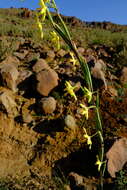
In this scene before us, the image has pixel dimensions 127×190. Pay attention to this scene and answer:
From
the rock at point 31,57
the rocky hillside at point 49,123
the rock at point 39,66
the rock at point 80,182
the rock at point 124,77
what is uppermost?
the rock at point 31,57

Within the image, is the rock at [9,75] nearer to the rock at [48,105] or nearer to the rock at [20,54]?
the rock at [48,105]

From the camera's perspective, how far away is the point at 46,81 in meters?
5.21

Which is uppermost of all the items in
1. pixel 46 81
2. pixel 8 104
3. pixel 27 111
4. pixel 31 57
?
pixel 31 57

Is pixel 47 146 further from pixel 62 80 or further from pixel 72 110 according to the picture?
pixel 62 80

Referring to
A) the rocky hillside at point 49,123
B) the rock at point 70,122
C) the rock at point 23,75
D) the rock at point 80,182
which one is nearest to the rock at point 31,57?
the rocky hillside at point 49,123

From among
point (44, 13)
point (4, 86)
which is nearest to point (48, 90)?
point (4, 86)

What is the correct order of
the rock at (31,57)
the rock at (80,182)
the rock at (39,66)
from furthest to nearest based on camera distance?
the rock at (31,57), the rock at (39,66), the rock at (80,182)

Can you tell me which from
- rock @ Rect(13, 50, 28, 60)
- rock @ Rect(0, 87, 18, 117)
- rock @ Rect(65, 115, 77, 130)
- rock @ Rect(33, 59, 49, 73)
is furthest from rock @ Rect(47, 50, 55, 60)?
rock @ Rect(65, 115, 77, 130)

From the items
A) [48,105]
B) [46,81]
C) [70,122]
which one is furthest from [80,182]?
[46,81]

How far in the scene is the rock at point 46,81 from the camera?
5191 mm

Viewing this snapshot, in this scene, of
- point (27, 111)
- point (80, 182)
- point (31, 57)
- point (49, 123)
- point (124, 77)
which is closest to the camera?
point (80, 182)

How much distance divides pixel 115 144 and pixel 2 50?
356 centimetres

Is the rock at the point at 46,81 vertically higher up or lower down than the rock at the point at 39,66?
lower down

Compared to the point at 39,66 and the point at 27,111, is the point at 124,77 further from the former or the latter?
the point at 27,111
